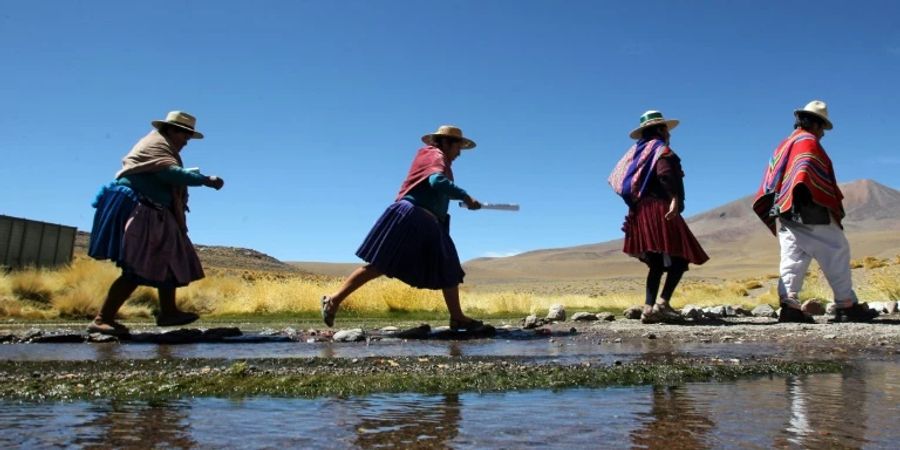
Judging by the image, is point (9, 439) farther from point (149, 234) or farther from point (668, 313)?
point (668, 313)

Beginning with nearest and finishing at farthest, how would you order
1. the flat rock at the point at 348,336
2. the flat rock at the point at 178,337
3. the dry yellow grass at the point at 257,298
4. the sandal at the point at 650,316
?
the flat rock at the point at 178,337
the flat rock at the point at 348,336
the sandal at the point at 650,316
the dry yellow grass at the point at 257,298

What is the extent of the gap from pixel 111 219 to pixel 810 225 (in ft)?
22.0

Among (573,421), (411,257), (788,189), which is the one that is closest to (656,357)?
(573,421)

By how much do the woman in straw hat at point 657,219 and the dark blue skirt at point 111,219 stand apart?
495cm

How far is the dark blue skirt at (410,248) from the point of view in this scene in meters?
7.36

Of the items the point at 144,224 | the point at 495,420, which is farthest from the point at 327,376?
the point at 144,224

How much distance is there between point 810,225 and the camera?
8.34 meters

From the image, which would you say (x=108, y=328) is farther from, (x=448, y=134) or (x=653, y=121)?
(x=653, y=121)

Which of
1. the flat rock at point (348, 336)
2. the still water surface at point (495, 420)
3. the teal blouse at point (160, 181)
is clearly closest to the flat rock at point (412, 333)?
the flat rock at point (348, 336)

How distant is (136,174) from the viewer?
22.9ft

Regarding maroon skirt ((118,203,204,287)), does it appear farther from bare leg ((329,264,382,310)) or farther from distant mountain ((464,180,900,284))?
distant mountain ((464,180,900,284))

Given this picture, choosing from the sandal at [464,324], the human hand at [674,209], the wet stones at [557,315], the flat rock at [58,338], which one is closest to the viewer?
the flat rock at [58,338]

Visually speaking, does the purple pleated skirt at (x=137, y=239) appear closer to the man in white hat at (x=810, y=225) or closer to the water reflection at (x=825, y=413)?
the water reflection at (x=825, y=413)

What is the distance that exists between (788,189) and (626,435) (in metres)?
6.67
